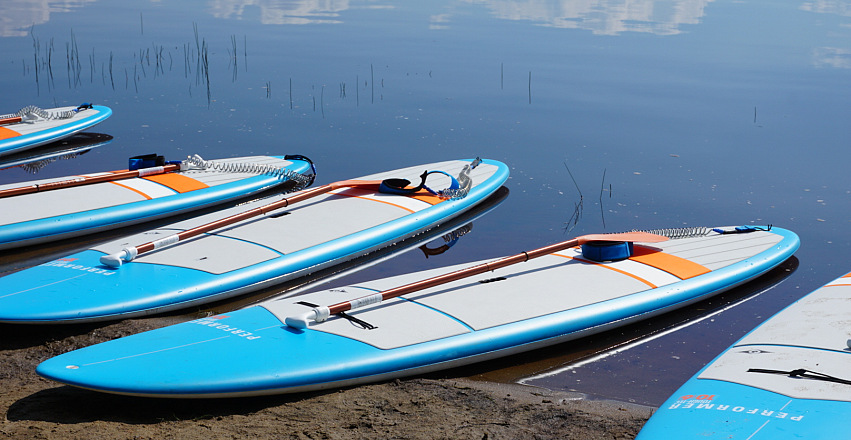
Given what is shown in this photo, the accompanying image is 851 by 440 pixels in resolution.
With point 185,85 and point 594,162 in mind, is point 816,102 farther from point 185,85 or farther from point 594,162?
point 185,85

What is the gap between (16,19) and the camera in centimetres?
1652

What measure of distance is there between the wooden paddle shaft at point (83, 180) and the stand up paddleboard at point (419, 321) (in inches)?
105

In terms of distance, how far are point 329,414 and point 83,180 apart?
3.68 m

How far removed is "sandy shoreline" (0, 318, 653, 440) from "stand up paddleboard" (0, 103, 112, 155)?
4.73 metres

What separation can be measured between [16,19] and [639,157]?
43.7ft

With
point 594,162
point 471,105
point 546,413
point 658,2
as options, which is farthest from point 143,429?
point 658,2

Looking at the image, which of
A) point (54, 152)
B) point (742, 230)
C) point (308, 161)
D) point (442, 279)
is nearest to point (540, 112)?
point (308, 161)

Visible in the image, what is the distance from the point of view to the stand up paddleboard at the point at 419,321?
3.61m

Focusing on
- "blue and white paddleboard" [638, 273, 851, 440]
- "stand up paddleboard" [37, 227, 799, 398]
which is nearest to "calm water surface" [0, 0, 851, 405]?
"stand up paddleboard" [37, 227, 799, 398]

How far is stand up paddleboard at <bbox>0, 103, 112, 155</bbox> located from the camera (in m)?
8.16

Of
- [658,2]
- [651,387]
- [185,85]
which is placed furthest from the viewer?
[658,2]

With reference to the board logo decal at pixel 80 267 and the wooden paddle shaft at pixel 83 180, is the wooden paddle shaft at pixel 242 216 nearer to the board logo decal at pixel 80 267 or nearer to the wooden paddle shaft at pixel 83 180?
the board logo decal at pixel 80 267

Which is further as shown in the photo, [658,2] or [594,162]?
[658,2]

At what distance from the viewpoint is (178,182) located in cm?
670
